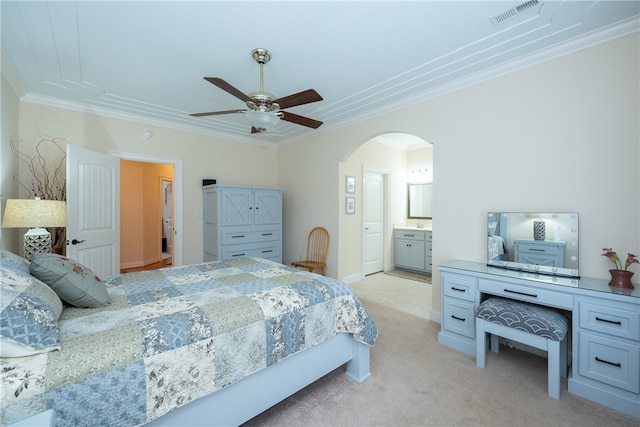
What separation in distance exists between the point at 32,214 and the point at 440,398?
3555mm

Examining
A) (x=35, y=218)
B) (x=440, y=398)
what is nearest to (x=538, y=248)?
(x=440, y=398)

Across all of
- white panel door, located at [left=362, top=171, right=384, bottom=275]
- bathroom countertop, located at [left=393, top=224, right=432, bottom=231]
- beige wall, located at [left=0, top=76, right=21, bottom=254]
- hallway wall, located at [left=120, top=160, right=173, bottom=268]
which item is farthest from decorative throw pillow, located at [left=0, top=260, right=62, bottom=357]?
bathroom countertop, located at [left=393, top=224, right=432, bottom=231]

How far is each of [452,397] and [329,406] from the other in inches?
34.2

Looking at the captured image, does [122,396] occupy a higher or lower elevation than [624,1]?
lower

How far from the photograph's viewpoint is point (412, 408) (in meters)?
1.81

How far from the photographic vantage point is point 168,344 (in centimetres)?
125

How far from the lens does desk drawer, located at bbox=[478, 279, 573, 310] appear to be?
78.8 inches

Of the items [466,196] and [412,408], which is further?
[466,196]

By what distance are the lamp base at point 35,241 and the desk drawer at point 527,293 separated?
3.97m

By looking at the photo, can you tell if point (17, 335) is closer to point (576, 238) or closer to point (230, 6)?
point (230, 6)

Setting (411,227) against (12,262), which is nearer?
(12,262)

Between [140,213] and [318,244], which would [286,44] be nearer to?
[318,244]

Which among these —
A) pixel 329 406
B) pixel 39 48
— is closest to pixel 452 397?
pixel 329 406

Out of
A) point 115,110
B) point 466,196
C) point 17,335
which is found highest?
point 115,110
